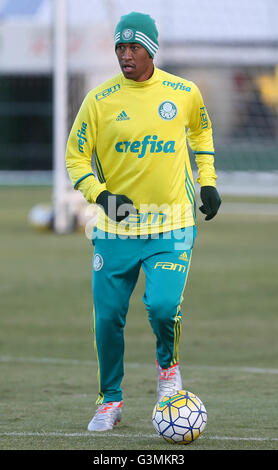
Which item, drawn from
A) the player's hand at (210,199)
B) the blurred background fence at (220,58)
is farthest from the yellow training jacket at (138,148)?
the blurred background fence at (220,58)

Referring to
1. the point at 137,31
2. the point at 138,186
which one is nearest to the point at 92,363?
the point at 138,186

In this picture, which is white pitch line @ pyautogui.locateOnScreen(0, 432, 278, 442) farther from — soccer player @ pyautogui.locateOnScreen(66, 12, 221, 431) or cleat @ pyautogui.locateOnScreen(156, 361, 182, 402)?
cleat @ pyautogui.locateOnScreen(156, 361, 182, 402)

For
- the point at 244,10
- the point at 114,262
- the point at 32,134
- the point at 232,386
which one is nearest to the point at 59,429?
the point at 114,262

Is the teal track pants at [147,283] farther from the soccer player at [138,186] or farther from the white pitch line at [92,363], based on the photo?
the white pitch line at [92,363]

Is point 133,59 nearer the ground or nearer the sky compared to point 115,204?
nearer the sky

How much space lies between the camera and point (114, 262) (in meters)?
6.20

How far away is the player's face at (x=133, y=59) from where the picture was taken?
20.1ft

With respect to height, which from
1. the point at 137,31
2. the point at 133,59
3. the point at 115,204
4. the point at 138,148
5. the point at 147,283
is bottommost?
the point at 147,283

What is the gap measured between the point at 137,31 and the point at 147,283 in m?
1.53

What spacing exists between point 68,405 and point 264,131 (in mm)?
23327

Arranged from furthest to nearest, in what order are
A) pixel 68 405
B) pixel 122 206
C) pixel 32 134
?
pixel 32 134, pixel 68 405, pixel 122 206

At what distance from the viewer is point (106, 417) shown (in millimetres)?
6238

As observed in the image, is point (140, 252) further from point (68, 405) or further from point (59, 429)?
point (68, 405)

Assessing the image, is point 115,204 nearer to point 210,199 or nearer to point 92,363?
point 210,199
